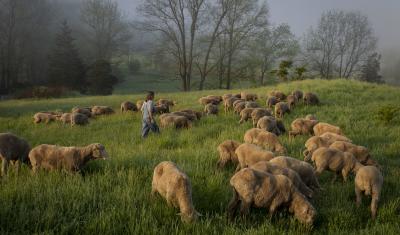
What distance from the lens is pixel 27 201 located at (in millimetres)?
5402

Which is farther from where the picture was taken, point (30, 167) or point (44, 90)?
point (44, 90)

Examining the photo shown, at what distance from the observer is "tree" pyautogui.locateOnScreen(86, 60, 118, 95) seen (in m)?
53.8

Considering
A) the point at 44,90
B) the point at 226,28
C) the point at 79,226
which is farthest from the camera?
the point at 226,28

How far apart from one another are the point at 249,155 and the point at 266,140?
2162mm

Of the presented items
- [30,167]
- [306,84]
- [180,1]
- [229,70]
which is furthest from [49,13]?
[30,167]

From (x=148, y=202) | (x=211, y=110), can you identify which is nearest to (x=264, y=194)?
(x=148, y=202)

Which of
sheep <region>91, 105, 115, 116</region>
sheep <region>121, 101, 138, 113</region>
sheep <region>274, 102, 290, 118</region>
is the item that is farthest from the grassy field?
sheep <region>121, 101, 138, 113</region>

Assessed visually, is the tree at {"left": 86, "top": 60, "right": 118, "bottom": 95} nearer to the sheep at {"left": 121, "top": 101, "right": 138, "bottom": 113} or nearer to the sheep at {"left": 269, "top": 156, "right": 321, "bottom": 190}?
the sheep at {"left": 121, "top": 101, "right": 138, "bottom": 113}

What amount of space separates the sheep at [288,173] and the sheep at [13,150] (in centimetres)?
582

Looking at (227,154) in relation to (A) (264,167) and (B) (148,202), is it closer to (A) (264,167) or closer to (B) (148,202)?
(A) (264,167)

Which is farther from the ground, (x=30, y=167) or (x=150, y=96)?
(x=150, y=96)

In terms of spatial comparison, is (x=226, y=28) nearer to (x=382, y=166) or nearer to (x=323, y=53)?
(x=323, y=53)

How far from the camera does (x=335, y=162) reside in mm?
8008

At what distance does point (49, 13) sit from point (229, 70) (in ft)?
122
